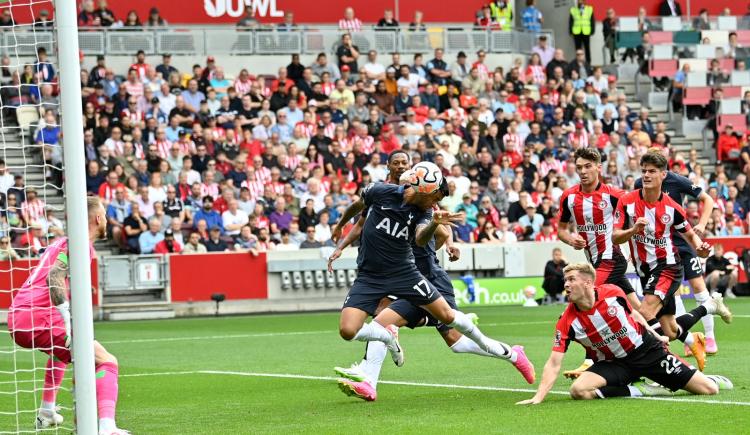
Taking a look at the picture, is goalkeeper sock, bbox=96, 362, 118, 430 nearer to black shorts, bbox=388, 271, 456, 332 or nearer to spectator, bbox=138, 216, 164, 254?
black shorts, bbox=388, 271, 456, 332

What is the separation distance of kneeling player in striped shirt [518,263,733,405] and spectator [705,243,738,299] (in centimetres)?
1791

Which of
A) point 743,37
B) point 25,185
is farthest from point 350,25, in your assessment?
point 25,185

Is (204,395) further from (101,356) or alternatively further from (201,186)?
(201,186)

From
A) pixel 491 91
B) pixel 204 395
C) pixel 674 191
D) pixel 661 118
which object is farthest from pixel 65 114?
pixel 661 118

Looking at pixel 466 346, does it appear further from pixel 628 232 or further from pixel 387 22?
pixel 387 22

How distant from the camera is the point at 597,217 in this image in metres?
14.2

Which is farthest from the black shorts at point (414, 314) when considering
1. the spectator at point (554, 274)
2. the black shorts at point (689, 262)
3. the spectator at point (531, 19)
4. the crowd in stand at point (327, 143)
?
the spectator at point (531, 19)

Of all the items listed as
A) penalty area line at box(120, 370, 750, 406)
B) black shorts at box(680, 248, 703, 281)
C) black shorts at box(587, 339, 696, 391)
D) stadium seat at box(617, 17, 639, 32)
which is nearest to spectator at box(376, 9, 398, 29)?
stadium seat at box(617, 17, 639, 32)

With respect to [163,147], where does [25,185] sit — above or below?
above

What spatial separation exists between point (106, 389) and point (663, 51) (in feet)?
105

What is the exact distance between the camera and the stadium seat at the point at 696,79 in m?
37.5

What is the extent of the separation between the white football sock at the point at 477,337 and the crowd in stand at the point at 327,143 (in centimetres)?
1344

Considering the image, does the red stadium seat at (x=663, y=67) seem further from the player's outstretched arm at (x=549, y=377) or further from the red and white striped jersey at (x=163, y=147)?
the player's outstretched arm at (x=549, y=377)

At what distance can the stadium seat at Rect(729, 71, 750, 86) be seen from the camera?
3747 cm
